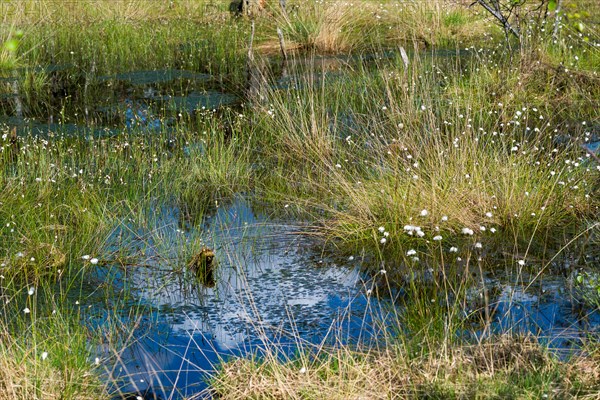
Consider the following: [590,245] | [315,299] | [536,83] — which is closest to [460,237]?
[590,245]

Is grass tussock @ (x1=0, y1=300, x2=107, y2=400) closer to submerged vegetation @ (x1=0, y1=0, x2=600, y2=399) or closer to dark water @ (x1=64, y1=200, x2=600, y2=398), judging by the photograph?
submerged vegetation @ (x1=0, y1=0, x2=600, y2=399)

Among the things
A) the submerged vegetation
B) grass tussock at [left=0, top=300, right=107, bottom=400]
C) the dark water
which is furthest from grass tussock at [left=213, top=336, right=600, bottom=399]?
grass tussock at [left=0, top=300, right=107, bottom=400]

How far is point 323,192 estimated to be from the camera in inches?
252

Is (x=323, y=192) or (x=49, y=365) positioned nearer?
(x=49, y=365)

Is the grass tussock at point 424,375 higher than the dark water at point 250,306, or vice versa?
the grass tussock at point 424,375

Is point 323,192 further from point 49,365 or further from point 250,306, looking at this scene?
point 49,365

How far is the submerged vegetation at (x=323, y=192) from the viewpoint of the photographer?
3676 millimetres

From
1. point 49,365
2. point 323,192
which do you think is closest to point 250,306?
point 49,365

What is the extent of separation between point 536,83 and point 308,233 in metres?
4.16

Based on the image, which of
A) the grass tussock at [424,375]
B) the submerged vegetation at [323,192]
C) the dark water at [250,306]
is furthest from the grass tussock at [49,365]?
the grass tussock at [424,375]

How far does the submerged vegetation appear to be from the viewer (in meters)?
3.68

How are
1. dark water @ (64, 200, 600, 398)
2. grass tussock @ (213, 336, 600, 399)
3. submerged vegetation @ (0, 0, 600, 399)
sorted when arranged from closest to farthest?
grass tussock @ (213, 336, 600, 399)
submerged vegetation @ (0, 0, 600, 399)
dark water @ (64, 200, 600, 398)

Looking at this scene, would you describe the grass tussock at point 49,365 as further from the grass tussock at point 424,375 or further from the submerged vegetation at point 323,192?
the grass tussock at point 424,375

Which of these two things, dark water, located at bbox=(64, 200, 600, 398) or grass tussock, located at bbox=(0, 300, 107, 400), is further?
dark water, located at bbox=(64, 200, 600, 398)
